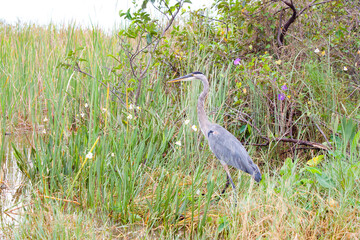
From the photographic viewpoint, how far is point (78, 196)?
261 cm

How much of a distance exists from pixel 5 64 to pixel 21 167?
8.97 feet

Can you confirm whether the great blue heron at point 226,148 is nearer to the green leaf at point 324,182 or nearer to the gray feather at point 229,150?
the gray feather at point 229,150

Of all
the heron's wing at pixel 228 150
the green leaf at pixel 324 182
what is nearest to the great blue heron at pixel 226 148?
the heron's wing at pixel 228 150

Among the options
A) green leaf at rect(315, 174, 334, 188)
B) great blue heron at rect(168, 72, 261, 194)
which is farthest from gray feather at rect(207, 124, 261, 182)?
green leaf at rect(315, 174, 334, 188)

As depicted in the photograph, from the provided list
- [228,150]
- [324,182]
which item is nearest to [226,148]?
[228,150]

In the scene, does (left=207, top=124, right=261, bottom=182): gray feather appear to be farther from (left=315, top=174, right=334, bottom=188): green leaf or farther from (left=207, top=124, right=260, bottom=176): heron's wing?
(left=315, top=174, right=334, bottom=188): green leaf

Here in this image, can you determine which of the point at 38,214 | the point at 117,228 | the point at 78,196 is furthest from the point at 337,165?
the point at 38,214

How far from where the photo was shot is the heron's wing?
2.98 m

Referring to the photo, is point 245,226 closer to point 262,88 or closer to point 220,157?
point 220,157

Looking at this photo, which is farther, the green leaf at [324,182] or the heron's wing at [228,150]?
the heron's wing at [228,150]

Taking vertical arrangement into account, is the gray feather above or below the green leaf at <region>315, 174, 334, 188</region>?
above

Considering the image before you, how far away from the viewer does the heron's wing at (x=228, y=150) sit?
2979mm

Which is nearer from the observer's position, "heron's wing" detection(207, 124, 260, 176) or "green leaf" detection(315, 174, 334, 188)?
"green leaf" detection(315, 174, 334, 188)

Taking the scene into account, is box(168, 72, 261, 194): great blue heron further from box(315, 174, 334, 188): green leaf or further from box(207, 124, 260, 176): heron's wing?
box(315, 174, 334, 188): green leaf
